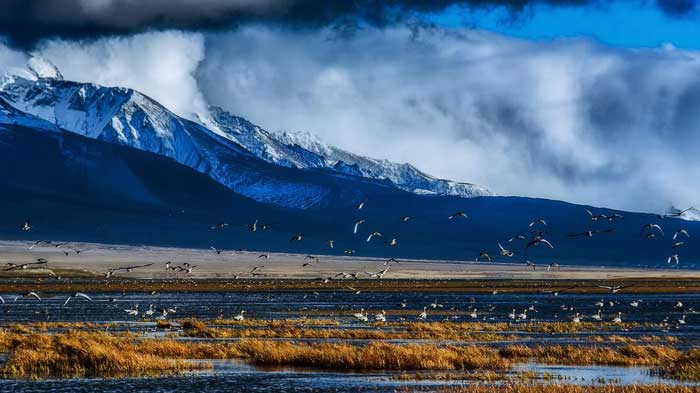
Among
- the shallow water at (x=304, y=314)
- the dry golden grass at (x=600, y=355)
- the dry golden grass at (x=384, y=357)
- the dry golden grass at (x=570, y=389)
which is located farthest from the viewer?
the dry golden grass at (x=600, y=355)

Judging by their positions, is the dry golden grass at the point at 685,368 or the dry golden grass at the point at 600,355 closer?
the dry golden grass at the point at 685,368

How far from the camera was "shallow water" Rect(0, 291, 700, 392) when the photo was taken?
39.6 m

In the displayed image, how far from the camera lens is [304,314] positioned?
271 feet

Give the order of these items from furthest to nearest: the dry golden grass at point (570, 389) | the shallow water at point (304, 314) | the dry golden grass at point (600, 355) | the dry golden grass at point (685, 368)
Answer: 1. the dry golden grass at point (600, 355)
2. the dry golden grass at point (685, 368)
3. the shallow water at point (304, 314)
4. the dry golden grass at point (570, 389)

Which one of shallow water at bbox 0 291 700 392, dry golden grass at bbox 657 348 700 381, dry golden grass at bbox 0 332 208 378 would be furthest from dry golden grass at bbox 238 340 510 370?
dry golden grass at bbox 657 348 700 381

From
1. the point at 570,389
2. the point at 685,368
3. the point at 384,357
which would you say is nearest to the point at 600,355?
the point at 685,368

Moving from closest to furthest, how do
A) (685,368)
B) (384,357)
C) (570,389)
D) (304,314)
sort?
(570,389), (685,368), (384,357), (304,314)

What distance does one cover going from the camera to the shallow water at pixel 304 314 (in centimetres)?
3956

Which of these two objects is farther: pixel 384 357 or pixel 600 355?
pixel 600 355

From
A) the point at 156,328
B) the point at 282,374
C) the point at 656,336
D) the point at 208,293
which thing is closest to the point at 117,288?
the point at 208,293

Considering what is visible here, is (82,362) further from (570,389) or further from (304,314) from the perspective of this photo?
(304,314)

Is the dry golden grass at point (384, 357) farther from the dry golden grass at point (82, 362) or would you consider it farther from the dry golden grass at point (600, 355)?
the dry golden grass at point (82, 362)

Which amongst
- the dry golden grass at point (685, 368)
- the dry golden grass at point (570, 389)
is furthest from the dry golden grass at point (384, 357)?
the dry golden grass at point (570, 389)

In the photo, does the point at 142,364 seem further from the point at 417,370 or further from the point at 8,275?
the point at 8,275
